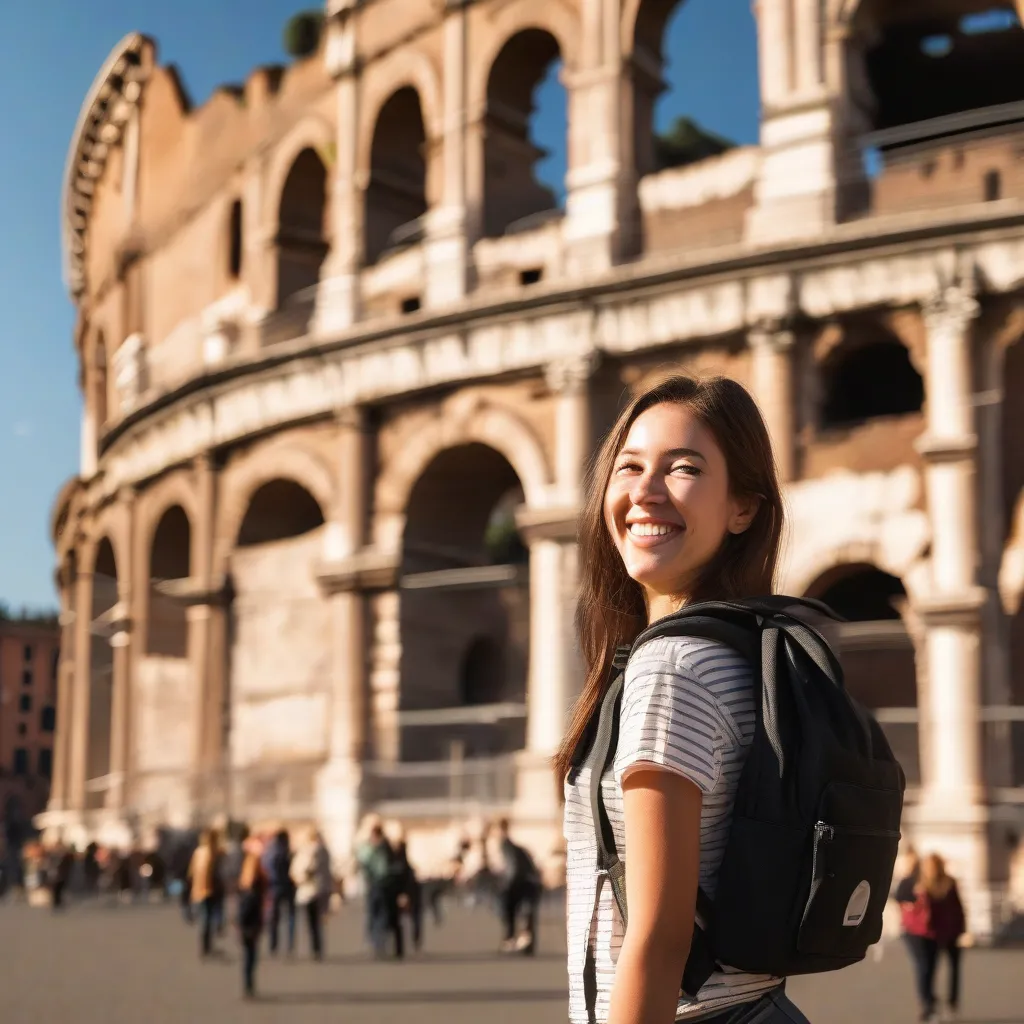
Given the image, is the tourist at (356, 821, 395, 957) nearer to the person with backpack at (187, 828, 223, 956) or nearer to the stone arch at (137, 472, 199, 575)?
the person with backpack at (187, 828, 223, 956)

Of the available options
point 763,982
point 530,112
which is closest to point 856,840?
point 763,982

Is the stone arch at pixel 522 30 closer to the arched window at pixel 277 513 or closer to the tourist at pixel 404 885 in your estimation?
the arched window at pixel 277 513

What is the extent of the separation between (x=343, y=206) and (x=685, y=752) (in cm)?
1846

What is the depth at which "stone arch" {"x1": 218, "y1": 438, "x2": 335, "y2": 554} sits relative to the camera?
18.9 m

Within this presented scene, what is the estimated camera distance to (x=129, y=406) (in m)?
23.0

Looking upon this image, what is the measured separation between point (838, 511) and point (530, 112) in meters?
6.66

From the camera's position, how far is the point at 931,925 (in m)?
8.18

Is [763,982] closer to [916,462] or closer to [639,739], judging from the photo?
[639,739]

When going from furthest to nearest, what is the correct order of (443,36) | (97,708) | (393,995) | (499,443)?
(97,708) < (443,36) < (499,443) < (393,995)

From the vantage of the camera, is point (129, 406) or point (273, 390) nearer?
point (273, 390)

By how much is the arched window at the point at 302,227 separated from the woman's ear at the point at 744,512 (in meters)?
19.0

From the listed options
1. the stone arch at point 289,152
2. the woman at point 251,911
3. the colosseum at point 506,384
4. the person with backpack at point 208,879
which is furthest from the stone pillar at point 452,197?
the woman at point 251,911

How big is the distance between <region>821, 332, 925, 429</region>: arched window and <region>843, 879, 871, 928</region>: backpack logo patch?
607 inches

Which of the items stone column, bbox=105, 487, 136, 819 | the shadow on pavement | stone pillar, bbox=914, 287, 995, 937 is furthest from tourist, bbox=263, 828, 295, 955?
stone column, bbox=105, 487, 136, 819
